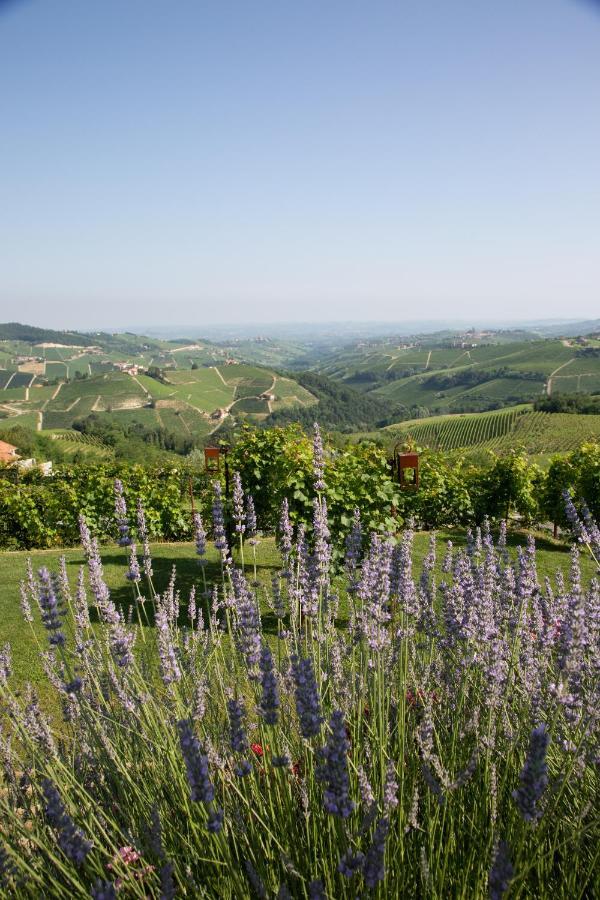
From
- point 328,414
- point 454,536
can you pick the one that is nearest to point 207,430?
point 328,414

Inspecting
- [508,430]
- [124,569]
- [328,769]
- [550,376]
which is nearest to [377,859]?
[328,769]

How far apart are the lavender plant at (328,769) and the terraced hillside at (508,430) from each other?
51.6m

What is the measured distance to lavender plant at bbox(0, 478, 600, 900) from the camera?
5.31 feet

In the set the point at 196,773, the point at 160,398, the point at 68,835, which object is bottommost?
the point at 160,398

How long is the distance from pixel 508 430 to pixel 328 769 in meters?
76.6

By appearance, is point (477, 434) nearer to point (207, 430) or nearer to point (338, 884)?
point (207, 430)

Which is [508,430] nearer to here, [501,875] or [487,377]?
[487,377]

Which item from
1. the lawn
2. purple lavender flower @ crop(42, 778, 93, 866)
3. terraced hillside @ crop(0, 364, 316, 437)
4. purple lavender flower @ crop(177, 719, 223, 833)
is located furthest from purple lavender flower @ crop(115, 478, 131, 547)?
terraced hillside @ crop(0, 364, 316, 437)

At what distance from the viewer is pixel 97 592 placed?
2531 millimetres

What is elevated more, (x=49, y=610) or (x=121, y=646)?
(x=49, y=610)

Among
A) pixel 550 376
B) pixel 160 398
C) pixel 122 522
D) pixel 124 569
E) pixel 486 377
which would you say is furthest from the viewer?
pixel 486 377

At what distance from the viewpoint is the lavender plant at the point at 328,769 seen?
1.62 meters

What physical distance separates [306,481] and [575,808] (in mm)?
5305

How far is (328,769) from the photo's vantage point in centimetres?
137
